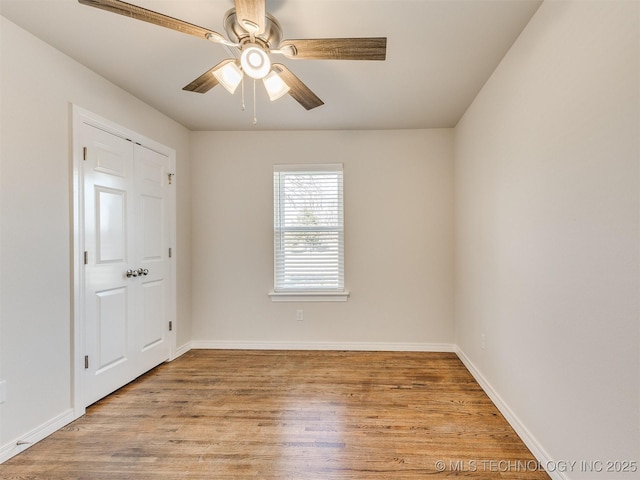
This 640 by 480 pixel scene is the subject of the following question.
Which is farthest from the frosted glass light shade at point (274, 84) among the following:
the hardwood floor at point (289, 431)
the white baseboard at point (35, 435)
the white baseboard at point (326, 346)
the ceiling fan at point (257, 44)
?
the white baseboard at point (326, 346)

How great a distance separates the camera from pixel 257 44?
60.3 inches

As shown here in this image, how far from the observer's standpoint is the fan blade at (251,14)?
125 centimetres

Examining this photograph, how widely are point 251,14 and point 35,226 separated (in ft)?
5.78

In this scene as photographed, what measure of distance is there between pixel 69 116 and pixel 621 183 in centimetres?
303

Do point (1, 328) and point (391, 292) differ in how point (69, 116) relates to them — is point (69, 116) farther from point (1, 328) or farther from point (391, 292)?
point (391, 292)

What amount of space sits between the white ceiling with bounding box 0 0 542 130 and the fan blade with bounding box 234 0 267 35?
0.98 ft

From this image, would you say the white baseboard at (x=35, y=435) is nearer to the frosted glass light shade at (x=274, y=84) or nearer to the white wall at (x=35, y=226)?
the white wall at (x=35, y=226)

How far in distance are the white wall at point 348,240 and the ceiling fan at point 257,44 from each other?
163cm

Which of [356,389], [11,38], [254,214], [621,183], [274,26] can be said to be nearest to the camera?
[621,183]

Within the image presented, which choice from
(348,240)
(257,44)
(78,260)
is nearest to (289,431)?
(78,260)

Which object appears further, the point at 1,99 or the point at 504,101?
the point at 504,101

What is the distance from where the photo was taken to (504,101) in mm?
2076

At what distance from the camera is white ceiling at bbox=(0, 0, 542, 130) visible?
5.32 ft

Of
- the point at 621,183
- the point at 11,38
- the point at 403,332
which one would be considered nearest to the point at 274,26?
the point at 11,38
